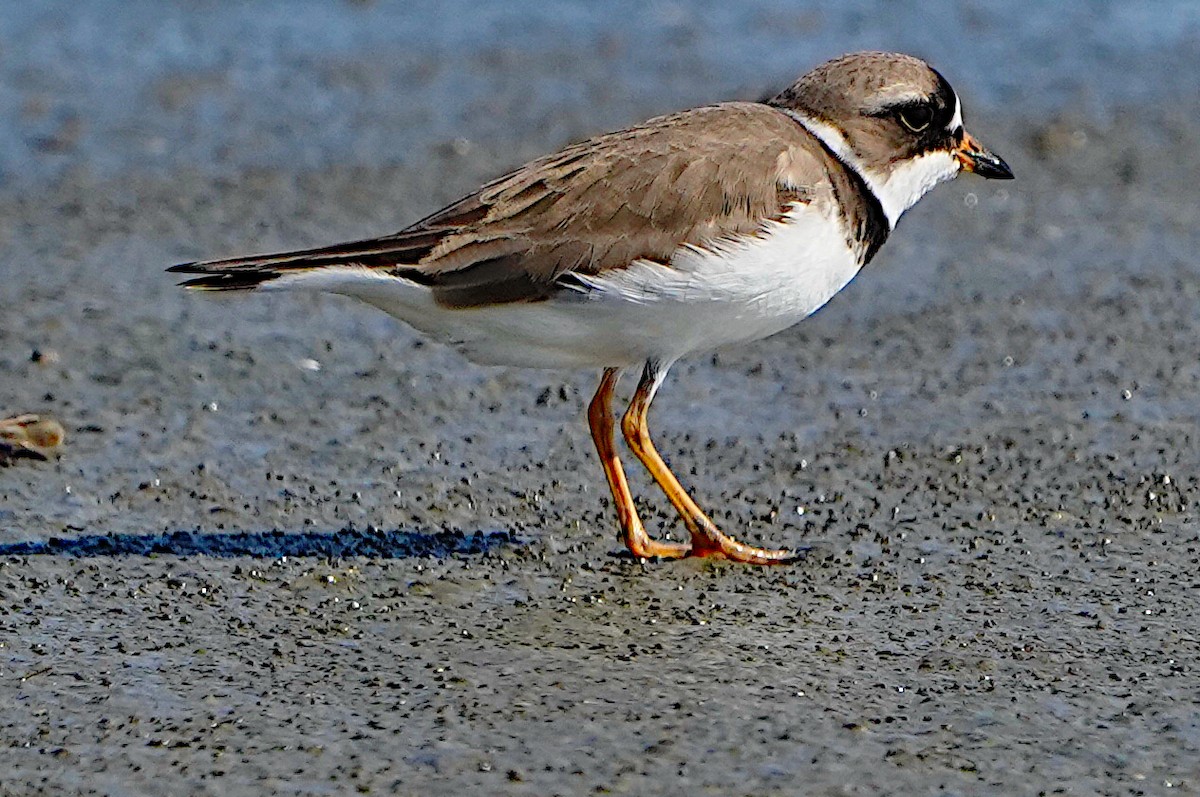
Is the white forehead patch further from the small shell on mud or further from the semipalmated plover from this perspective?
the small shell on mud

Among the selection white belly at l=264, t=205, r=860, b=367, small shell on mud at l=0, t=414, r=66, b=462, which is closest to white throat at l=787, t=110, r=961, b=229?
white belly at l=264, t=205, r=860, b=367

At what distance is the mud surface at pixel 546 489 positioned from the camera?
144 inches

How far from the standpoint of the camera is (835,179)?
4.79 metres

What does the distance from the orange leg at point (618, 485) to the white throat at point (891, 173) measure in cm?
84

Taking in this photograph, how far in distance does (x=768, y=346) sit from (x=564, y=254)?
198 cm

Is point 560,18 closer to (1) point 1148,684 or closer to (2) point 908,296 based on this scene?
(2) point 908,296

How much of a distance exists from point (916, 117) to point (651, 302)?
1049 mm

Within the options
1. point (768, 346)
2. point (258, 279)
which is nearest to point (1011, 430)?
point (768, 346)

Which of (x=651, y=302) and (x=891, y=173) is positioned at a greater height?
Result: (x=891, y=173)

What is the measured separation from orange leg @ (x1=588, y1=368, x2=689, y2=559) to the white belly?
0.99 ft

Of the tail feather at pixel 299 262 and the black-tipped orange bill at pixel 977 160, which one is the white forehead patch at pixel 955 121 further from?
the tail feather at pixel 299 262

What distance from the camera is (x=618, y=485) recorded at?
485 cm

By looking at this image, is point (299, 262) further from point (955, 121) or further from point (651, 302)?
point (955, 121)

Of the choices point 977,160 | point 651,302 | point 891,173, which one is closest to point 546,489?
point 651,302
